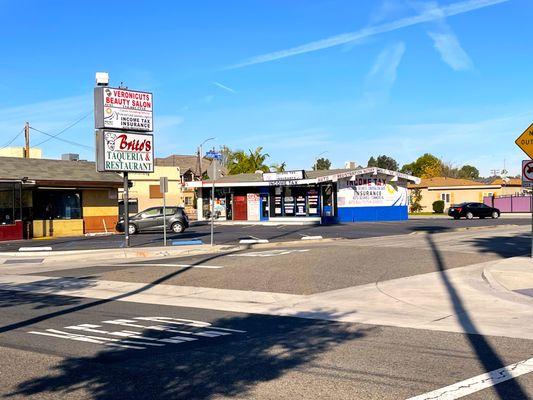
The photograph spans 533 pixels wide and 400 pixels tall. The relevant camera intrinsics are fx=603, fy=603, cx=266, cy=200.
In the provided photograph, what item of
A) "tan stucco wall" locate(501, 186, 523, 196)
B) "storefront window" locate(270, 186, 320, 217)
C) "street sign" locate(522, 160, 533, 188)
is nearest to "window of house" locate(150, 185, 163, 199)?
"storefront window" locate(270, 186, 320, 217)

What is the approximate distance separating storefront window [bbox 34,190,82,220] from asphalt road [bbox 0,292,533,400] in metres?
24.5

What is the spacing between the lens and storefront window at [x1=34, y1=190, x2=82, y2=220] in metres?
33.5

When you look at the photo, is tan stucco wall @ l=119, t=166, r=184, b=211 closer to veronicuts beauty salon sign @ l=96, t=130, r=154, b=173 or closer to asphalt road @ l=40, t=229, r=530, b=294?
veronicuts beauty salon sign @ l=96, t=130, r=154, b=173

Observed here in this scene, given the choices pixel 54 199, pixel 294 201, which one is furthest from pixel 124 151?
pixel 294 201

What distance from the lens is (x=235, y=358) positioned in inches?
287

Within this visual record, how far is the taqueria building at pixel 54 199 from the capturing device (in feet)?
100

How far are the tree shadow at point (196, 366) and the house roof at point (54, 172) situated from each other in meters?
25.2

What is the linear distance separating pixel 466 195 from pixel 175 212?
1647 inches

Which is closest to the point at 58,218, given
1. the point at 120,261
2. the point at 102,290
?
the point at 120,261

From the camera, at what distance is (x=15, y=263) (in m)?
21.1

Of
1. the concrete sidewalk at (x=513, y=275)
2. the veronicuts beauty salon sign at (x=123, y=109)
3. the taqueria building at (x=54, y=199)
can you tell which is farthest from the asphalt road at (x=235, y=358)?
the taqueria building at (x=54, y=199)

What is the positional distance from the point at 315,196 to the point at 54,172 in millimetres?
18377

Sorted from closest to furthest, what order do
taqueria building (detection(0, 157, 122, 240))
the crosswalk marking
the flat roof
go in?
the crosswalk marking → taqueria building (detection(0, 157, 122, 240)) → the flat roof

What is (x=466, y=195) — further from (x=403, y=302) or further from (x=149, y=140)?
(x=403, y=302)
